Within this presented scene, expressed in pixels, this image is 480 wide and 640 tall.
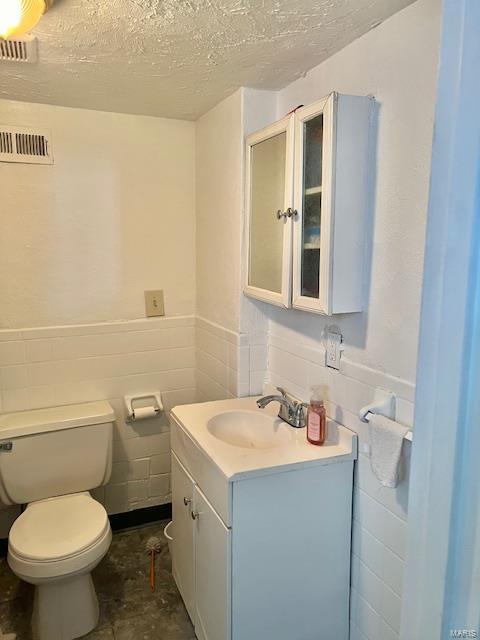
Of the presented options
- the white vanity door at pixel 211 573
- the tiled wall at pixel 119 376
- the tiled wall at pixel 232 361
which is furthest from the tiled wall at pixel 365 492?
the tiled wall at pixel 119 376

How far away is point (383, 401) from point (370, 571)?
57 cm

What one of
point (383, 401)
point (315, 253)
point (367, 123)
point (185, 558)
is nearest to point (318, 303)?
point (315, 253)

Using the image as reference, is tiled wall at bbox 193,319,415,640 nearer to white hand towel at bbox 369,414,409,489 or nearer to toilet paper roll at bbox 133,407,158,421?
white hand towel at bbox 369,414,409,489

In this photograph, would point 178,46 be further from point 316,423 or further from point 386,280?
point 316,423

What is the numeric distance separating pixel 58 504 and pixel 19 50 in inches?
66.7

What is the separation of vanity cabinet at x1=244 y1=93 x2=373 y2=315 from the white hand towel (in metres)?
0.35

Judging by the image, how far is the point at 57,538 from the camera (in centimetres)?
177

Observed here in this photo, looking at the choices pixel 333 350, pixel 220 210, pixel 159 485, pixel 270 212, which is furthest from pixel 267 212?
pixel 159 485

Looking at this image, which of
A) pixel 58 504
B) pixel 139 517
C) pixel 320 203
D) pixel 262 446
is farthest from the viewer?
pixel 139 517

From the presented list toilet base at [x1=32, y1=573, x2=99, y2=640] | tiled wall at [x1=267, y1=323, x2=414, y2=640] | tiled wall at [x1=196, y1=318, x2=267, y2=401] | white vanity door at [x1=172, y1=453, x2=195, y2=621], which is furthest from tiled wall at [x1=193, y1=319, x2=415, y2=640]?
toilet base at [x1=32, y1=573, x2=99, y2=640]

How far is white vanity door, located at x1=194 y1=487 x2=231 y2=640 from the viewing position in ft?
4.76

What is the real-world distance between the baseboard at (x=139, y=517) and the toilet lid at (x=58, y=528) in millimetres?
491

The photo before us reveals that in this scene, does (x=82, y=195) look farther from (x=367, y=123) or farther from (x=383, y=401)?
(x=383, y=401)

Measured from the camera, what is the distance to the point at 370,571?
150cm
